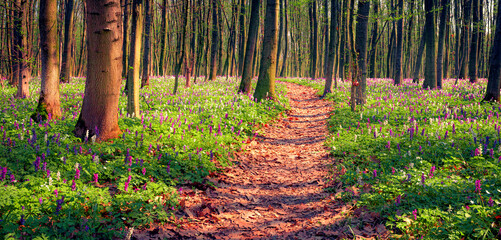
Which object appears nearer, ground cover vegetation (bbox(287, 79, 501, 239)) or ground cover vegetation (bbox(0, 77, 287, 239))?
ground cover vegetation (bbox(0, 77, 287, 239))

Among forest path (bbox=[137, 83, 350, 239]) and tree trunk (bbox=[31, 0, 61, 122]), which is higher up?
tree trunk (bbox=[31, 0, 61, 122])

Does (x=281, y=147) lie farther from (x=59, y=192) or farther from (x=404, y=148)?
(x=59, y=192)

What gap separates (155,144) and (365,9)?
1083cm

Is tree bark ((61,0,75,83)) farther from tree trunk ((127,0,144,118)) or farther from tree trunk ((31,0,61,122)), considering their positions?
tree trunk ((127,0,144,118))

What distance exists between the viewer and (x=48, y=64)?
7.47 meters

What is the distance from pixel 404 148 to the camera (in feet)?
19.9

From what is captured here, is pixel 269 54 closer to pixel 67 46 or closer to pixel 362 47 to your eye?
pixel 362 47

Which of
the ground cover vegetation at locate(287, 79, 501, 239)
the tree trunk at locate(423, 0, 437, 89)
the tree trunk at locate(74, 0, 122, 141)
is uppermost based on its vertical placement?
the tree trunk at locate(423, 0, 437, 89)

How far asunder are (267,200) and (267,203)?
0.39ft

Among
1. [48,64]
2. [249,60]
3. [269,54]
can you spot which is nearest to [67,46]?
[249,60]

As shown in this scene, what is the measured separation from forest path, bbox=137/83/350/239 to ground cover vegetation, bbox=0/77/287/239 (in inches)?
13.7

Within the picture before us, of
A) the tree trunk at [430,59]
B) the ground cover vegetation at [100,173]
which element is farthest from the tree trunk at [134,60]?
the tree trunk at [430,59]

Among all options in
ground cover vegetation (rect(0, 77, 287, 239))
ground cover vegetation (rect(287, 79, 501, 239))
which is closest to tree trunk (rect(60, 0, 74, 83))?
ground cover vegetation (rect(0, 77, 287, 239))

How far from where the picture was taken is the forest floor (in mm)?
3799
